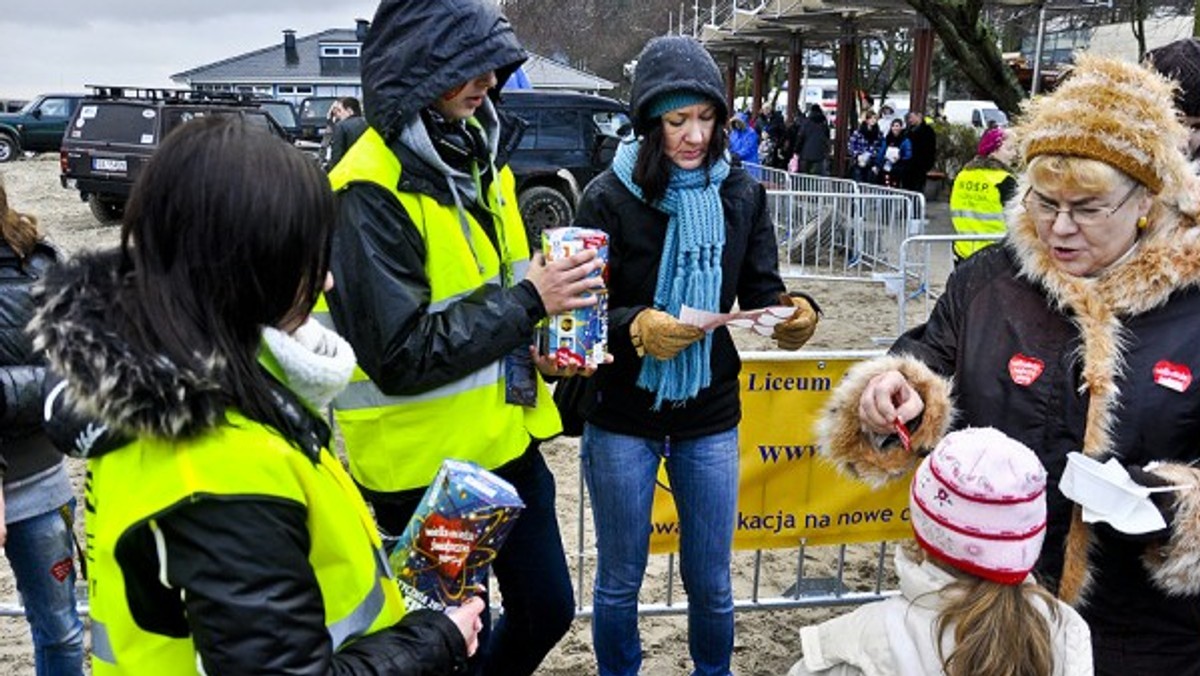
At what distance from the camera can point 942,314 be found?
2.44 metres

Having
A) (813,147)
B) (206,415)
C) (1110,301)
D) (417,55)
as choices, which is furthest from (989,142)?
(813,147)

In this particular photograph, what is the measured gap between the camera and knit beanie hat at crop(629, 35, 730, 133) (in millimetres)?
2732

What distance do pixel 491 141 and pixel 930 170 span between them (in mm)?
17744

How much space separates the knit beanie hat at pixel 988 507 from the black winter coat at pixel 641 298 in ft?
3.71

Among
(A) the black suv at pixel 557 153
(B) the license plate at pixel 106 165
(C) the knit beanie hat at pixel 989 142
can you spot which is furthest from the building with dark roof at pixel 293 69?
(C) the knit beanie hat at pixel 989 142

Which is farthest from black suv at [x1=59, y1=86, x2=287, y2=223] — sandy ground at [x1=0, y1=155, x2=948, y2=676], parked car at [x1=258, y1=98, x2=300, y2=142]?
sandy ground at [x1=0, y1=155, x2=948, y2=676]

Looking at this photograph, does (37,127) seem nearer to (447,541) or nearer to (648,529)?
(648,529)

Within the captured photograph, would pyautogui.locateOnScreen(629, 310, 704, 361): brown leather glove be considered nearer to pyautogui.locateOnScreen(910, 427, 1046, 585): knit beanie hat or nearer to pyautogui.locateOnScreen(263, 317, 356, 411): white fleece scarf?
pyautogui.locateOnScreen(910, 427, 1046, 585): knit beanie hat

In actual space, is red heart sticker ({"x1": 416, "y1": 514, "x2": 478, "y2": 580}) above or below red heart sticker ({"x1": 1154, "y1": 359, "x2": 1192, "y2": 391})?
below

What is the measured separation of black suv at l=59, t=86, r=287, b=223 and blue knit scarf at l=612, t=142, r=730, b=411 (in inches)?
485

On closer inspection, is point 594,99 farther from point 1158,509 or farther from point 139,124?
point 1158,509

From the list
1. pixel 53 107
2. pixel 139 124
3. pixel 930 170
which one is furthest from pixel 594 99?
pixel 53 107

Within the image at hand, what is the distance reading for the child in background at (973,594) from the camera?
174 centimetres

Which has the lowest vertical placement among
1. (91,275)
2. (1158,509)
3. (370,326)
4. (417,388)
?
(1158,509)
